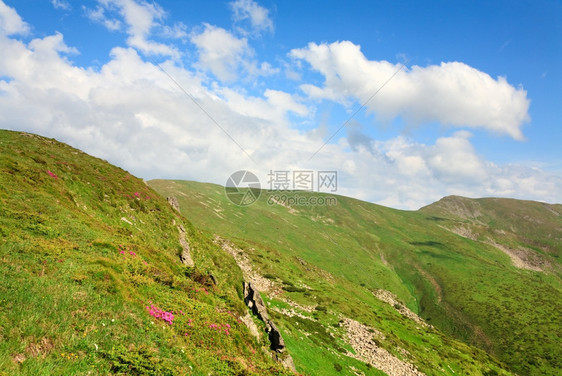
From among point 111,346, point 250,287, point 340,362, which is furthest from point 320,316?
point 111,346

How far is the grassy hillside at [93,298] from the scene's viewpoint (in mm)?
10656

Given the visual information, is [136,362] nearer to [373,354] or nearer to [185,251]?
[185,251]

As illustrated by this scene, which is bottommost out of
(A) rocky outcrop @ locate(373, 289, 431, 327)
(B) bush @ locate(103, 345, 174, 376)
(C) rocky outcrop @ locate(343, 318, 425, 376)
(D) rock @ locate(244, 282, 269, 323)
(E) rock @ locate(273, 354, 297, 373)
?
(A) rocky outcrop @ locate(373, 289, 431, 327)

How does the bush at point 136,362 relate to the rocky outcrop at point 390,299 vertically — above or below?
above

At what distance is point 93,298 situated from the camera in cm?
1441

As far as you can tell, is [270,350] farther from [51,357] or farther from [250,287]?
[51,357]

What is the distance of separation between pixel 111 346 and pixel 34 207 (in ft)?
67.9

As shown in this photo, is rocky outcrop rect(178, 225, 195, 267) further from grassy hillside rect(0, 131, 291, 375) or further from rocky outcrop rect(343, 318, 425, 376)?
rocky outcrop rect(343, 318, 425, 376)

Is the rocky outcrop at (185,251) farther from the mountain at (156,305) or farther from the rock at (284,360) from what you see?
the rock at (284,360)

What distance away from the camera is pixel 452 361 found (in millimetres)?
67625

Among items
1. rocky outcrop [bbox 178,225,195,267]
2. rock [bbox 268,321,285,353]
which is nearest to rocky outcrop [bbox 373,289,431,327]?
rock [bbox 268,321,285,353]

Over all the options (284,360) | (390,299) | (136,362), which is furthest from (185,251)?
(390,299)

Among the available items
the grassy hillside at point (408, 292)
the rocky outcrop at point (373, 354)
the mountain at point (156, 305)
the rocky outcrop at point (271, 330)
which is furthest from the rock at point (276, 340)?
the rocky outcrop at point (373, 354)

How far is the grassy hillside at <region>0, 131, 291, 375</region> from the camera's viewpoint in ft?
35.0
